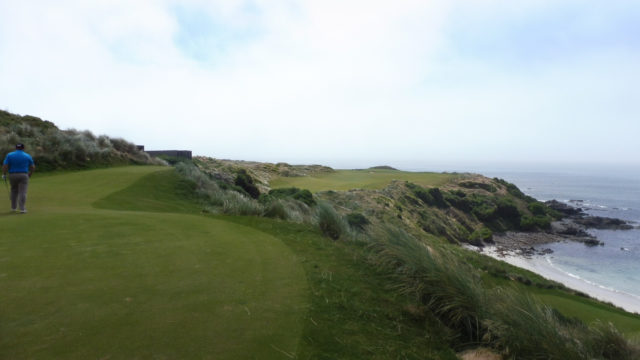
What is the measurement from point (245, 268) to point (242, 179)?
2085 centimetres

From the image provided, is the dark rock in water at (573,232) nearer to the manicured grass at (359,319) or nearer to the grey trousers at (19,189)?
the manicured grass at (359,319)

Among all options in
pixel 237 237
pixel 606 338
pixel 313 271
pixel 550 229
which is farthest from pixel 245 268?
pixel 550 229

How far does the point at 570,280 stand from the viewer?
24172 millimetres

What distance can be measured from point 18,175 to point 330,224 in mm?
8456

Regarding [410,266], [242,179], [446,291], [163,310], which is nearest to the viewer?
[163,310]

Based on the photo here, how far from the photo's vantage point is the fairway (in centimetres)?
317

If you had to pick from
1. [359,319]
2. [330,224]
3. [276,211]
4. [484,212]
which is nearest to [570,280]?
[484,212]

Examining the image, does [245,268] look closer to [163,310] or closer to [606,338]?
[163,310]

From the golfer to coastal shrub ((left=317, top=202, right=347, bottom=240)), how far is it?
780 cm

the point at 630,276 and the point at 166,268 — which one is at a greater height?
the point at 166,268

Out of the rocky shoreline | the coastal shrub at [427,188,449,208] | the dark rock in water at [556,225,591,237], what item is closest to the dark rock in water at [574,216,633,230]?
the rocky shoreline

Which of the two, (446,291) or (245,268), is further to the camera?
(245,268)

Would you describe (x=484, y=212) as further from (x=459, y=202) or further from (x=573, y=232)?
(x=573, y=232)

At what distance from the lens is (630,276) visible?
87.6 ft
